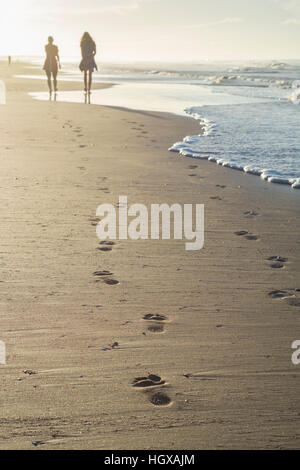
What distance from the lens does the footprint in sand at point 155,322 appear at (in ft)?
8.82

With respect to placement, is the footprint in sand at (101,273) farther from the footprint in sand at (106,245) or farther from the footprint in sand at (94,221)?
the footprint in sand at (94,221)

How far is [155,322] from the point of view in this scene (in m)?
2.77

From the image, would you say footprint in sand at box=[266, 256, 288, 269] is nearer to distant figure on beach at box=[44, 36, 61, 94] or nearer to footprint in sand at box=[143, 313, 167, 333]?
footprint in sand at box=[143, 313, 167, 333]

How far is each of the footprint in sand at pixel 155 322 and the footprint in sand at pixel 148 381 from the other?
40 centimetres

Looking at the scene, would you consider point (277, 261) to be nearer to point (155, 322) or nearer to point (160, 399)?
point (155, 322)

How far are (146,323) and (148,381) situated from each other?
0.51 meters

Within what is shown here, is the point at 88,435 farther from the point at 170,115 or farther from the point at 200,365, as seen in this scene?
the point at 170,115

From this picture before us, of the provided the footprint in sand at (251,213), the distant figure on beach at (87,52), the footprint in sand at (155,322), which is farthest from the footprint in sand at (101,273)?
the distant figure on beach at (87,52)

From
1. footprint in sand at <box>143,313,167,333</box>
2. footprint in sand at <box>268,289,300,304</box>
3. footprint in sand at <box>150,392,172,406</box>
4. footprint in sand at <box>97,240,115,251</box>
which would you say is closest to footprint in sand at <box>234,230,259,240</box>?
footprint in sand at <box>268,289,300,304</box>

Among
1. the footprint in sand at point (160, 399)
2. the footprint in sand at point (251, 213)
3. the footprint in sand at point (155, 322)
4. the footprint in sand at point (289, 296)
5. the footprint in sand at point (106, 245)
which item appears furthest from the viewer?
the footprint in sand at point (251, 213)

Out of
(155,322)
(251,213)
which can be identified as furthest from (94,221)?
(155,322)

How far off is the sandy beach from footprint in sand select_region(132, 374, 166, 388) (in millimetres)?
16

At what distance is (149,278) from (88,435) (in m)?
1.47

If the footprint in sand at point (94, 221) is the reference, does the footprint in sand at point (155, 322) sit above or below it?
below
